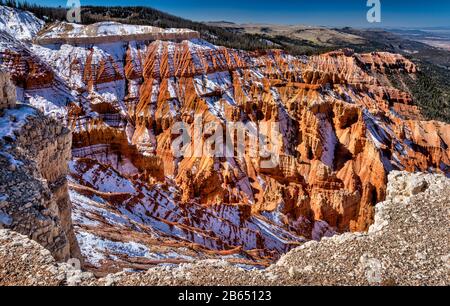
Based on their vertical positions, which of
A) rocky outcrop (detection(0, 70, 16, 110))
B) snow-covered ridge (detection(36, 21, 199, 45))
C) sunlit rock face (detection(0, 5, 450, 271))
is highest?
snow-covered ridge (detection(36, 21, 199, 45))

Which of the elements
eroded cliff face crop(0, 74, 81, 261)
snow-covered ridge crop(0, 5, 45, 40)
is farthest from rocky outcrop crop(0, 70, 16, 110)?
snow-covered ridge crop(0, 5, 45, 40)

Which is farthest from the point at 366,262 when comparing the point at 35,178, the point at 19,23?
the point at 19,23

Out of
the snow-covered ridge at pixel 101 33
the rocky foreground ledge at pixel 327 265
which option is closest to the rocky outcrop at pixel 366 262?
the rocky foreground ledge at pixel 327 265

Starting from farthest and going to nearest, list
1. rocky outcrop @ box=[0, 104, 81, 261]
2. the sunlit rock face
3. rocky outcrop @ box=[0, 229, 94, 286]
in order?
the sunlit rock face → rocky outcrop @ box=[0, 104, 81, 261] → rocky outcrop @ box=[0, 229, 94, 286]

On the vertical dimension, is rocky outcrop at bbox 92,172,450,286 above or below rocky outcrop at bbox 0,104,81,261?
below

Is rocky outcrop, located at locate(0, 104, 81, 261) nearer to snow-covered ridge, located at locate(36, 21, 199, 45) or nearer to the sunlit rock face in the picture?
the sunlit rock face

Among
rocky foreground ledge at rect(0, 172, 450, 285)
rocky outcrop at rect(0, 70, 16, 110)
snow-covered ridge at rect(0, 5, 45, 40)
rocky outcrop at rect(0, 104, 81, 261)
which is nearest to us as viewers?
rocky foreground ledge at rect(0, 172, 450, 285)

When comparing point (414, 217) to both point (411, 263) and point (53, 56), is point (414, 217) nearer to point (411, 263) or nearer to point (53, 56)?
point (411, 263)
